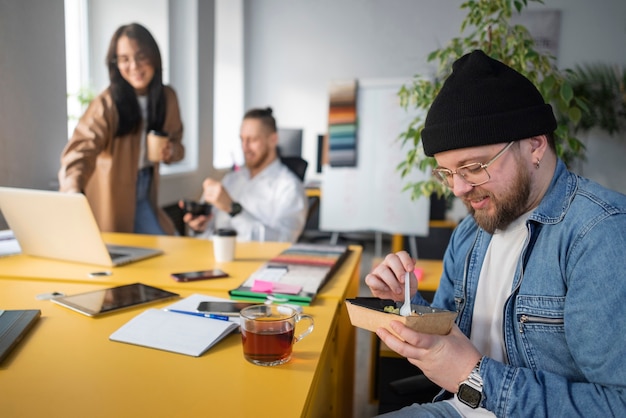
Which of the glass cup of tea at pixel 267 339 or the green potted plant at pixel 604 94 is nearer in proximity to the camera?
A: the glass cup of tea at pixel 267 339

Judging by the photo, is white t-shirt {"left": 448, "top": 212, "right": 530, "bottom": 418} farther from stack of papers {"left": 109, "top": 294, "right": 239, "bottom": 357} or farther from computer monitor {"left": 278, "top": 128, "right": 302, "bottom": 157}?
computer monitor {"left": 278, "top": 128, "right": 302, "bottom": 157}

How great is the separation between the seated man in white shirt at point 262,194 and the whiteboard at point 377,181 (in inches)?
38.2

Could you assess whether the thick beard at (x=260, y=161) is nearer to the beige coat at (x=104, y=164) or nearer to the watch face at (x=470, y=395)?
the beige coat at (x=104, y=164)

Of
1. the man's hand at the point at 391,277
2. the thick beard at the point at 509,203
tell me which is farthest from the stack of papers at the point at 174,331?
the thick beard at the point at 509,203

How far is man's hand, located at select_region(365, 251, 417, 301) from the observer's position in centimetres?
111

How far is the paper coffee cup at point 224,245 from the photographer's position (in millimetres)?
1707

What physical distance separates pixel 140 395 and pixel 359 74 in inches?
208

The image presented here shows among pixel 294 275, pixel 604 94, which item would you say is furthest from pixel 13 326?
pixel 604 94

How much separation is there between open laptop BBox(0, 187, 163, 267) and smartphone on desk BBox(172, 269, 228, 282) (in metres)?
0.25

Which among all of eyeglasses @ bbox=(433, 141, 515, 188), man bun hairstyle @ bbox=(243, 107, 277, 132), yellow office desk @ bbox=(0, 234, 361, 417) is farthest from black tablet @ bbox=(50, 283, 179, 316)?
man bun hairstyle @ bbox=(243, 107, 277, 132)

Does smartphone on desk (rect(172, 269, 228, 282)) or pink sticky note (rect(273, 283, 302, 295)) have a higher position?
pink sticky note (rect(273, 283, 302, 295))

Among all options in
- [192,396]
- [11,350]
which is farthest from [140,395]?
[11,350]

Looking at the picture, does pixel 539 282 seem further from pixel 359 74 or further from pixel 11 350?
pixel 359 74

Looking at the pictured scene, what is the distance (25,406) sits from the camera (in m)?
0.77
